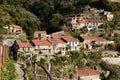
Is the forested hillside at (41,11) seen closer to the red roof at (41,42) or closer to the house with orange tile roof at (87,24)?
the house with orange tile roof at (87,24)

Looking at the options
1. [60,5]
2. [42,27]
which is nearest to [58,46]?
[42,27]

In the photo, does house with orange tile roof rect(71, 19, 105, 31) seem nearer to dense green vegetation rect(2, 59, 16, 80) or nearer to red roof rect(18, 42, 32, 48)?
red roof rect(18, 42, 32, 48)

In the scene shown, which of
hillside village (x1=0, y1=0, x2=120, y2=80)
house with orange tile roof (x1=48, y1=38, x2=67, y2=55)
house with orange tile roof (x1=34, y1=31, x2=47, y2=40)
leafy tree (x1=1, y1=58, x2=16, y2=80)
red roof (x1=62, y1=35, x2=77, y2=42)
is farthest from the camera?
house with orange tile roof (x1=34, y1=31, x2=47, y2=40)

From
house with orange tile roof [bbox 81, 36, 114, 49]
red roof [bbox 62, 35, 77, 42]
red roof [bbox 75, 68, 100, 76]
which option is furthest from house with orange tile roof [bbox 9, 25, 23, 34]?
red roof [bbox 75, 68, 100, 76]

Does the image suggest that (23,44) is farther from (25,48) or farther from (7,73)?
(7,73)

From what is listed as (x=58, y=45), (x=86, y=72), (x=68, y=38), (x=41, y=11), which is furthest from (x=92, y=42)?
(x=41, y=11)

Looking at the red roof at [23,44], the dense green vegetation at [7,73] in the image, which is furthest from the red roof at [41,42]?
the dense green vegetation at [7,73]
